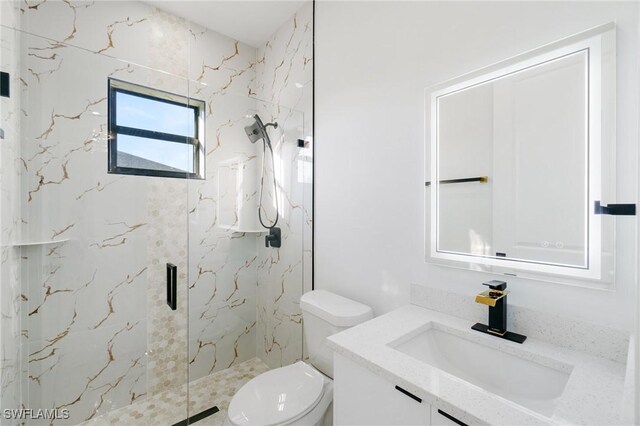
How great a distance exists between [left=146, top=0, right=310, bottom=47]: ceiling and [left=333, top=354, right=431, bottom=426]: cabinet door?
2.30 meters

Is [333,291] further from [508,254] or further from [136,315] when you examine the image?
[136,315]

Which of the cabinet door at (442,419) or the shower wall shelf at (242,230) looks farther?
the shower wall shelf at (242,230)

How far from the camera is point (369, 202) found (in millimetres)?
1535

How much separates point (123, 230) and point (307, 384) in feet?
4.84

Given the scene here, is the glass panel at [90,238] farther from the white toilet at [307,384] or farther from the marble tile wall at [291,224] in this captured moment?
the white toilet at [307,384]

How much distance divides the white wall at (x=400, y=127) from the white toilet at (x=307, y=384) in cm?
18

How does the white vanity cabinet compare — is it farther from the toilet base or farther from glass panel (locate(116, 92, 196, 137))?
glass panel (locate(116, 92, 196, 137))

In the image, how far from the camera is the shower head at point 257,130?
1942mm

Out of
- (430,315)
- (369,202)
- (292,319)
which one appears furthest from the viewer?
(292,319)

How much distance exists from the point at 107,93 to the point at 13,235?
3.08ft

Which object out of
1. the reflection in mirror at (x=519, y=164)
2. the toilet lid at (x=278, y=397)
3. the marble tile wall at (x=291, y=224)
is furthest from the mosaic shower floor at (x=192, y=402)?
the reflection in mirror at (x=519, y=164)

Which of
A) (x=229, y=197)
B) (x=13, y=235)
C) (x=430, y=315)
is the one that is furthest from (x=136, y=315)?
(x=430, y=315)

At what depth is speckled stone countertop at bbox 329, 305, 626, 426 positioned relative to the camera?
613 mm

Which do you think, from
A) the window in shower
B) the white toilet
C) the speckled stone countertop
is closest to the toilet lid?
the white toilet
